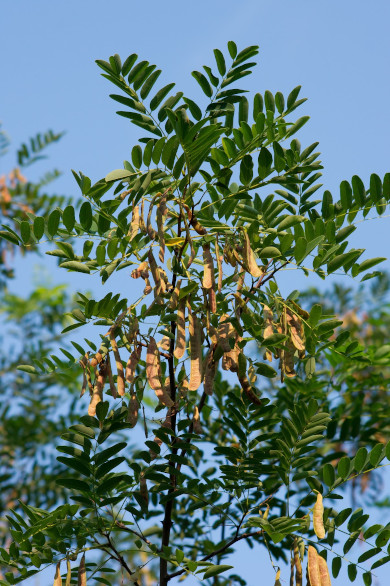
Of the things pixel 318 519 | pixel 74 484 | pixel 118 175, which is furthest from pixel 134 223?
pixel 318 519

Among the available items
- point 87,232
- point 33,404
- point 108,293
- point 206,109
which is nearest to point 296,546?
point 108,293

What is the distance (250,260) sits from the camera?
4.70 feet

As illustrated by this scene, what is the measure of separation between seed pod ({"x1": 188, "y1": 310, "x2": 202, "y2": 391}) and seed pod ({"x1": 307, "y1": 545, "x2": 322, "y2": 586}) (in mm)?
357

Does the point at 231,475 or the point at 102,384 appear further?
the point at 231,475

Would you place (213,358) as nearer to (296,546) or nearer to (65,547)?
(296,546)

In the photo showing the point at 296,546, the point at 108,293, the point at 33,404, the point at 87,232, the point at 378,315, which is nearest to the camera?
the point at 296,546

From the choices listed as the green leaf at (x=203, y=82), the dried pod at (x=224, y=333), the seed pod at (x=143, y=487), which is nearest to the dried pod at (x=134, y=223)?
the dried pod at (x=224, y=333)

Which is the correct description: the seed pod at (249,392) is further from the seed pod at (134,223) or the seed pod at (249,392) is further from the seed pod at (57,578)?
the seed pod at (57,578)

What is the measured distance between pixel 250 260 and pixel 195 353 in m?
0.20

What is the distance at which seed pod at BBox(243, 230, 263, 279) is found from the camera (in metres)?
1.42

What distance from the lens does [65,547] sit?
4.93 ft

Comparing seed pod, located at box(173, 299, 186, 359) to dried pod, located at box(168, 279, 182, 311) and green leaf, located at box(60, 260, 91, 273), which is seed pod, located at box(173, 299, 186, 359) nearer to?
Result: dried pod, located at box(168, 279, 182, 311)

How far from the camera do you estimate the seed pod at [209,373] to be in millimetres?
1427

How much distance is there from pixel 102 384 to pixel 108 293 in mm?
184
